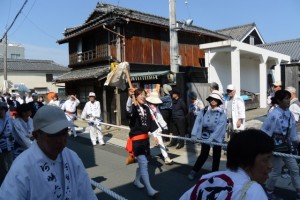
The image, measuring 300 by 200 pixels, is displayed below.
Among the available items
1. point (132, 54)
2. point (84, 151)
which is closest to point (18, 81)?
point (132, 54)

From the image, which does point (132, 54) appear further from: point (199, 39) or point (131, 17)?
point (199, 39)

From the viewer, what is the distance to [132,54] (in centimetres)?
1664

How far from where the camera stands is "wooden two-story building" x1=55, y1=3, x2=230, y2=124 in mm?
15805

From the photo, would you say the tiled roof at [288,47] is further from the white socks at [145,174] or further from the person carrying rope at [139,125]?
the white socks at [145,174]

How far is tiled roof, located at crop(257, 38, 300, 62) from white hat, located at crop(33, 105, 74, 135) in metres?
23.7

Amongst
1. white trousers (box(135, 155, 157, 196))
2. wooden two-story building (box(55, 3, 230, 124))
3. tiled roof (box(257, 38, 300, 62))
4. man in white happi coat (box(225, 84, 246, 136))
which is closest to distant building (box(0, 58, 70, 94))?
wooden two-story building (box(55, 3, 230, 124))

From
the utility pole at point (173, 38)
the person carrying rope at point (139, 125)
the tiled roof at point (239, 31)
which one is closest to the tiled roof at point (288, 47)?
the tiled roof at point (239, 31)

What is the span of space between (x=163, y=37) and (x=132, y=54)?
8.89ft

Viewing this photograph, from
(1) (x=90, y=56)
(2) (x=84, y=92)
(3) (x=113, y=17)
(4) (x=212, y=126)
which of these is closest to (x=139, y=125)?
(4) (x=212, y=126)

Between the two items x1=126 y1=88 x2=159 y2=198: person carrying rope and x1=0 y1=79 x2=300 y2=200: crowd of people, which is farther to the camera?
x1=126 y1=88 x2=159 y2=198: person carrying rope

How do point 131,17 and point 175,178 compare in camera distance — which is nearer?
point 175,178

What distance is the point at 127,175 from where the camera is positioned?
6.48 meters

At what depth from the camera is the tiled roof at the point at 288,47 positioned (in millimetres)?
23062

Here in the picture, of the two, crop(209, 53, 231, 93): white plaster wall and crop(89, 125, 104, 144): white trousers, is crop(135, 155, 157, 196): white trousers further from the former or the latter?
crop(209, 53, 231, 93): white plaster wall
